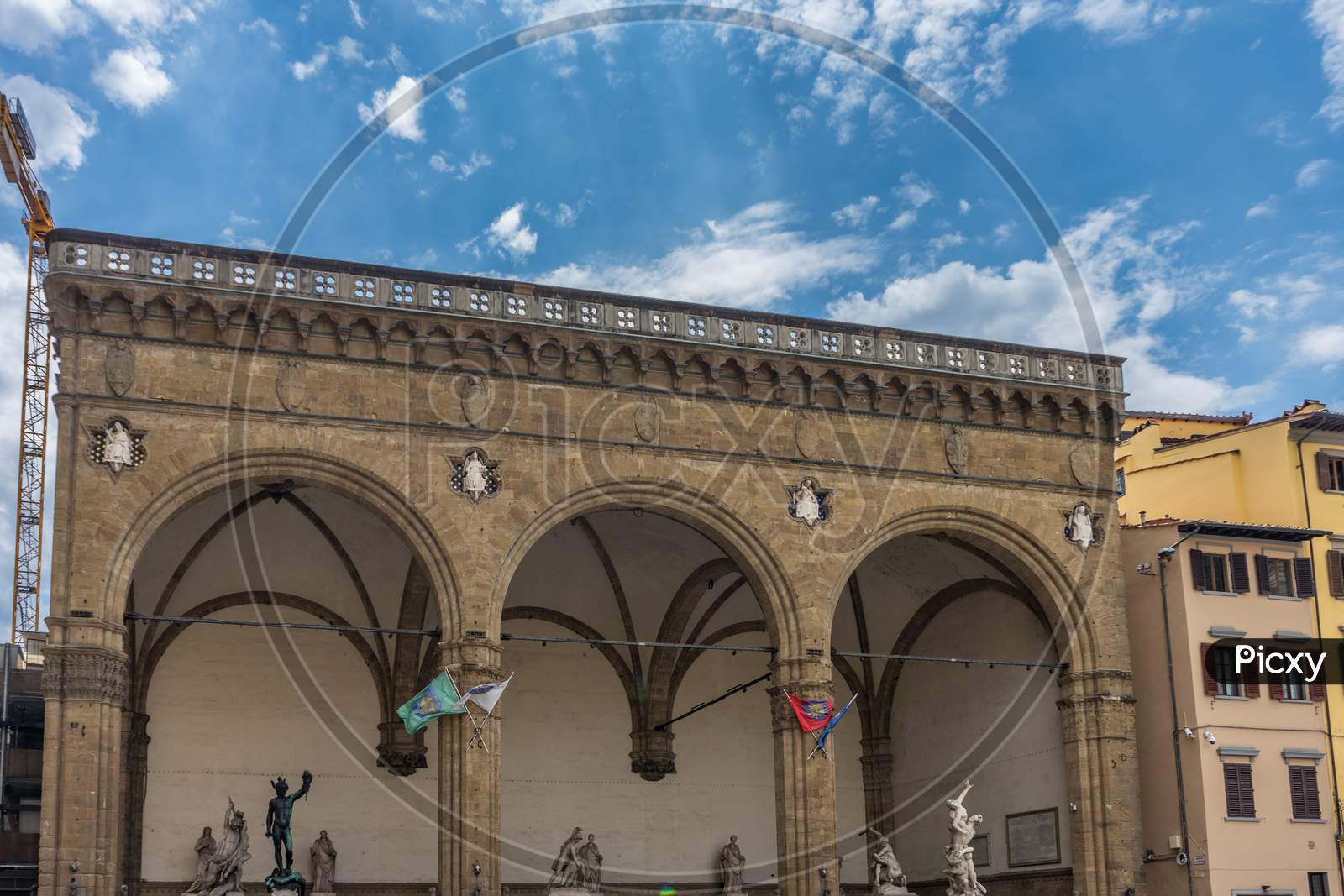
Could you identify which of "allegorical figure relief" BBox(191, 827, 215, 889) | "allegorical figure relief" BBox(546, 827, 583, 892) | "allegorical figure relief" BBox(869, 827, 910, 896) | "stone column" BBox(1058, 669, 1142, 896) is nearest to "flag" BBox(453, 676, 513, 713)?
"allegorical figure relief" BBox(546, 827, 583, 892)

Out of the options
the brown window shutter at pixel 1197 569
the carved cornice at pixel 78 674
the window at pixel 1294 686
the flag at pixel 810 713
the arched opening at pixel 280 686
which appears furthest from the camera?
the window at pixel 1294 686

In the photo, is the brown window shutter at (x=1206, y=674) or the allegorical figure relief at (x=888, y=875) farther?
the brown window shutter at (x=1206, y=674)

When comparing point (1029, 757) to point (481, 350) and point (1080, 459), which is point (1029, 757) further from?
point (481, 350)

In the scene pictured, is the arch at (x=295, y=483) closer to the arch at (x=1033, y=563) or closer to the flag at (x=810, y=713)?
the flag at (x=810, y=713)

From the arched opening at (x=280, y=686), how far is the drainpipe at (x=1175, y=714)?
16.0 m

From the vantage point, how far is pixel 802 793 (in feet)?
107

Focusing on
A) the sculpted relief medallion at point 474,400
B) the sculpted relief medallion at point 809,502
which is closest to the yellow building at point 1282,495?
the sculpted relief medallion at point 809,502

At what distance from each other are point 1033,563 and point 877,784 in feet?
29.5

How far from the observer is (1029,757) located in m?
37.5

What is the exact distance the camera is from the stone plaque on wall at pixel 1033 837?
119 feet

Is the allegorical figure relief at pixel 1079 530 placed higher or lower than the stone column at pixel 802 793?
higher

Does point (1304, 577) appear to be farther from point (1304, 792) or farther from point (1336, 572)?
point (1304, 792)

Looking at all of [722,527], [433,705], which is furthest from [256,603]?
[722,527]

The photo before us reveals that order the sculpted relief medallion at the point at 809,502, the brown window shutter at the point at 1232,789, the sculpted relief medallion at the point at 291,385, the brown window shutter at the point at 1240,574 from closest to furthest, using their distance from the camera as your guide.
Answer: the sculpted relief medallion at the point at 291,385, the sculpted relief medallion at the point at 809,502, the brown window shutter at the point at 1232,789, the brown window shutter at the point at 1240,574
